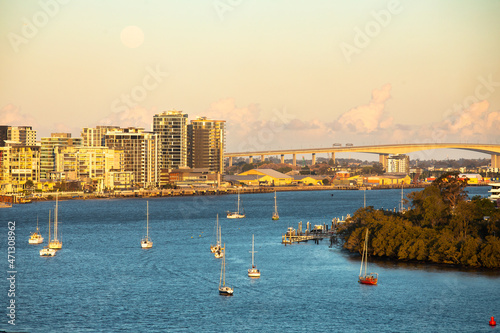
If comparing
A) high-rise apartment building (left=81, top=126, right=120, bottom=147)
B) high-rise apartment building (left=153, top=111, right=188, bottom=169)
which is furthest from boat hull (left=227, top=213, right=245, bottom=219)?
high-rise apartment building (left=81, top=126, right=120, bottom=147)

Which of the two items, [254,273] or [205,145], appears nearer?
[254,273]

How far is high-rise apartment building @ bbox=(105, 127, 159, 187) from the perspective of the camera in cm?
8694

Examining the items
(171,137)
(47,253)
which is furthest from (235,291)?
(171,137)

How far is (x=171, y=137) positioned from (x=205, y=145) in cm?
518

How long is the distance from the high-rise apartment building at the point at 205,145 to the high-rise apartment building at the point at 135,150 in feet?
33.5

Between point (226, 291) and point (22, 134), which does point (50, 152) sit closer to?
point (22, 134)

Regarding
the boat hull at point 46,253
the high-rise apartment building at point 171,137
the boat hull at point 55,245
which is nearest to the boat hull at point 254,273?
the boat hull at point 46,253

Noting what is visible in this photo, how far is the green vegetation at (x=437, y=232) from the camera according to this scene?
25.4 m

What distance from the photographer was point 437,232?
27719 millimetres

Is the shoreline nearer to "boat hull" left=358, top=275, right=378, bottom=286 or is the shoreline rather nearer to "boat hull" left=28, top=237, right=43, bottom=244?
"boat hull" left=28, top=237, right=43, bottom=244

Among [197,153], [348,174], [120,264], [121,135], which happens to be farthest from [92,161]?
[120,264]

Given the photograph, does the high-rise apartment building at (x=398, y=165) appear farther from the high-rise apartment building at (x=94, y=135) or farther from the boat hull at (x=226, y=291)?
the boat hull at (x=226, y=291)

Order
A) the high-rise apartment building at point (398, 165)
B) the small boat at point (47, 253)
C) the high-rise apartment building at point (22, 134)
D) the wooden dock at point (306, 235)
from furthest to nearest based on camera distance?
the high-rise apartment building at point (398, 165), the high-rise apartment building at point (22, 134), the wooden dock at point (306, 235), the small boat at point (47, 253)

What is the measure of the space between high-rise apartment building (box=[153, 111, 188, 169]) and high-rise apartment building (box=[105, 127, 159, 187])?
6116mm
